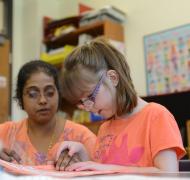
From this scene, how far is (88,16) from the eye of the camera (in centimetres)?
332

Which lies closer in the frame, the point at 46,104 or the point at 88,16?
the point at 46,104

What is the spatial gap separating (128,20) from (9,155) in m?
2.33

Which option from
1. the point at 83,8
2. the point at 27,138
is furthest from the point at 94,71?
A: the point at 83,8

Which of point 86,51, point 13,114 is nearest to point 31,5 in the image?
point 13,114

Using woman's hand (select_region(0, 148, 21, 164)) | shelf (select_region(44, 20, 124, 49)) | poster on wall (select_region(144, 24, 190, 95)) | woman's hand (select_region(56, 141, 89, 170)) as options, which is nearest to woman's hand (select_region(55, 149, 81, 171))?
woman's hand (select_region(56, 141, 89, 170))

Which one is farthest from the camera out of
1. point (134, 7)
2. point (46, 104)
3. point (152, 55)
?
point (134, 7)

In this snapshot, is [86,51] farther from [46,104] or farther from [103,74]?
[46,104]

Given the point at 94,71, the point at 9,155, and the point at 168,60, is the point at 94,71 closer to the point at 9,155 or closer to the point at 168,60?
the point at 9,155

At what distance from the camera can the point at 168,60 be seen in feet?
9.80

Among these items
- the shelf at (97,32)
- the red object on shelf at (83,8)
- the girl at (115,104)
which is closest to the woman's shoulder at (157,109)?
the girl at (115,104)

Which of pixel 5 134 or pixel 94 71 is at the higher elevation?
pixel 94 71

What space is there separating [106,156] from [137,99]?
0.59ft

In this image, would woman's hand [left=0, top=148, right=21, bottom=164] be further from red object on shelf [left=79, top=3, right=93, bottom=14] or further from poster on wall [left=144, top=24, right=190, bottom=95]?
red object on shelf [left=79, top=3, right=93, bottom=14]

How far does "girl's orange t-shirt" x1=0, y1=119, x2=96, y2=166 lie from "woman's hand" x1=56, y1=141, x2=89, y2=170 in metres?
0.23
